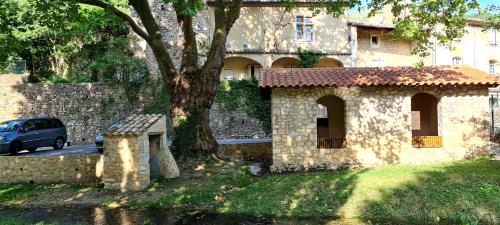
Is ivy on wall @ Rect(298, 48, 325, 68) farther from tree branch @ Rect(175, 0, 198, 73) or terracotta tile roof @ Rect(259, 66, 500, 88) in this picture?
tree branch @ Rect(175, 0, 198, 73)

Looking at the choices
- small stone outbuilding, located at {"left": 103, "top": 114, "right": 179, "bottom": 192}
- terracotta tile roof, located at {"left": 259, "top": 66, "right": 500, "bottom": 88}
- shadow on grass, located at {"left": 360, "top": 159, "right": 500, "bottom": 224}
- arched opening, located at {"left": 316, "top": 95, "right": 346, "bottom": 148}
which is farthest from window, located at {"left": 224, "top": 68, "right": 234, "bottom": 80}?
shadow on grass, located at {"left": 360, "top": 159, "right": 500, "bottom": 224}

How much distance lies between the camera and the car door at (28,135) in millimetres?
17938

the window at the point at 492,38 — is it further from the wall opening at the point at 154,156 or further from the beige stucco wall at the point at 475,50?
the wall opening at the point at 154,156

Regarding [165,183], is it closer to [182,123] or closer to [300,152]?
[182,123]

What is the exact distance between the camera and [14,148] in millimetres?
17469

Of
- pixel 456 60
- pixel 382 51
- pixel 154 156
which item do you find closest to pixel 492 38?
pixel 456 60

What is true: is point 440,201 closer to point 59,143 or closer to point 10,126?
point 10,126

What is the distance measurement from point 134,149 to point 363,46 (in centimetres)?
2451

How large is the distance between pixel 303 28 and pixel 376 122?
56.0 ft

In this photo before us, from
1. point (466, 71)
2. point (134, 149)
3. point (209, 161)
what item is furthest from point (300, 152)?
point (466, 71)

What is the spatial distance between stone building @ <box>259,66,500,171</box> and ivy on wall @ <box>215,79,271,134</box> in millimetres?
11718

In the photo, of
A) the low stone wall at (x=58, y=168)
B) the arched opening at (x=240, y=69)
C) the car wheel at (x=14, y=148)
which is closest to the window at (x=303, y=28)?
the arched opening at (x=240, y=69)

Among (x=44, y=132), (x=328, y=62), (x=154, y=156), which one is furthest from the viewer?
(x=328, y=62)

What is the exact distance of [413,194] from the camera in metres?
11.0
